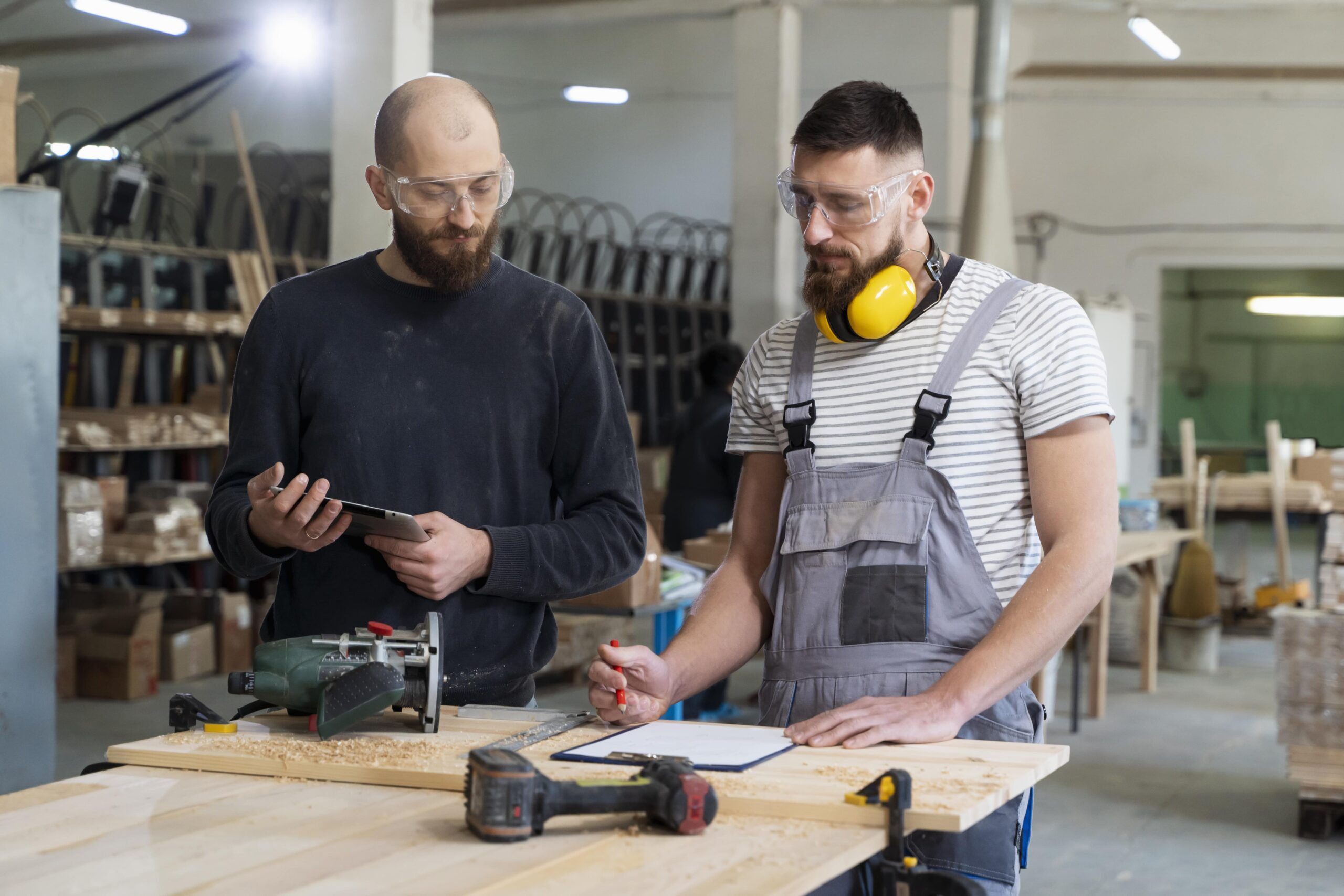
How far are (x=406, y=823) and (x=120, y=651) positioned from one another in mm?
5689

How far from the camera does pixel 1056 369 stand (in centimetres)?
177

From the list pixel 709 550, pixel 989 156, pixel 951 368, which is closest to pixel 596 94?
pixel 989 156

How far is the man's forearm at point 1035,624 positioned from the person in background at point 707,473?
4.34 meters

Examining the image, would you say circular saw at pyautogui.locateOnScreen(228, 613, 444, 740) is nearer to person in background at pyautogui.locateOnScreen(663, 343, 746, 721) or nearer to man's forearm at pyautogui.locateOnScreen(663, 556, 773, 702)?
man's forearm at pyautogui.locateOnScreen(663, 556, 773, 702)

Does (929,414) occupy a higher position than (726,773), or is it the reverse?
(929,414)

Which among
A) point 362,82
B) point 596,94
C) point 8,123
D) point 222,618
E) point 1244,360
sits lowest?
point 222,618

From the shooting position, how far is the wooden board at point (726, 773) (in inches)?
54.2

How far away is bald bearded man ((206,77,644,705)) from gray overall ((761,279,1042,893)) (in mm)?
322

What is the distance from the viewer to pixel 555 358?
6.69 feet

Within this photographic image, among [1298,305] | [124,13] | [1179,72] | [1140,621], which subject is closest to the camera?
[1140,621]

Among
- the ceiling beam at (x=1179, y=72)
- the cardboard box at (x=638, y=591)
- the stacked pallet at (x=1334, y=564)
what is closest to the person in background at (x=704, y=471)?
the cardboard box at (x=638, y=591)

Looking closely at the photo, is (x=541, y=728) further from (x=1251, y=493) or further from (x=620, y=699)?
(x=1251, y=493)

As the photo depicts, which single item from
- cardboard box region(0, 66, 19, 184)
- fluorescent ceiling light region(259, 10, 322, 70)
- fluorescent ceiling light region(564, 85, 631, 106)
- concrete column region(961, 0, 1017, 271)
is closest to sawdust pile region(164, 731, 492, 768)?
cardboard box region(0, 66, 19, 184)

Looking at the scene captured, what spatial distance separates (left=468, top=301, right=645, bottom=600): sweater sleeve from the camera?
1938mm
